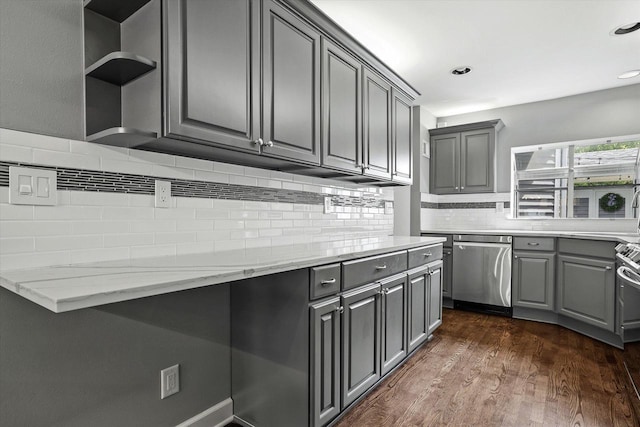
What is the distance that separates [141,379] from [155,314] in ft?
0.90

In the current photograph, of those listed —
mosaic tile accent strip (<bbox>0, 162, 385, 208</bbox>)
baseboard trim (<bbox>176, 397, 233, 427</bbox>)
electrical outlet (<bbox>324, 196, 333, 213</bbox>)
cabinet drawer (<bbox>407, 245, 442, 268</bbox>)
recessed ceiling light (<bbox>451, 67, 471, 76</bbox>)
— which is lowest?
baseboard trim (<bbox>176, 397, 233, 427</bbox>)

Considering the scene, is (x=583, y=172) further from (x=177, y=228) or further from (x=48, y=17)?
(x=48, y=17)

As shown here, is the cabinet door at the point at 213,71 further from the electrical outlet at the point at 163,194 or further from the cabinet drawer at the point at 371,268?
the cabinet drawer at the point at 371,268

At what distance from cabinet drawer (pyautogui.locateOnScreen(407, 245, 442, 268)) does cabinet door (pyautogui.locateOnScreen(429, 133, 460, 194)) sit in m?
1.70

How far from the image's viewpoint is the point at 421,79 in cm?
361

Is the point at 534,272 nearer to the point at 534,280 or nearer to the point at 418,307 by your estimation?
the point at 534,280

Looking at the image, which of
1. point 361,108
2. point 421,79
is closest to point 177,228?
point 361,108

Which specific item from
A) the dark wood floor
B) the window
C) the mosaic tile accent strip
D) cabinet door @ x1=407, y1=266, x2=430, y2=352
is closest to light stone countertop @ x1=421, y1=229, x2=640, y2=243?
the window

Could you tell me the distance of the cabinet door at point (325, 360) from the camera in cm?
156

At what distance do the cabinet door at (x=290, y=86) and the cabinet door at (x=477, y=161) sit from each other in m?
2.91

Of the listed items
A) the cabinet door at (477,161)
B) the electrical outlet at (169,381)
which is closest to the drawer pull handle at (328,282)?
the electrical outlet at (169,381)

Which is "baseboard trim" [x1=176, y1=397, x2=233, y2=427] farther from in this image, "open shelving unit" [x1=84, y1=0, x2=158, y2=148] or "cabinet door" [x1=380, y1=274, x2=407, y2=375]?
"open shelving unit" [x1=84, y1=0, x2=158, y2=148]

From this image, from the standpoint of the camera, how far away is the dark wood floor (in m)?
1.88

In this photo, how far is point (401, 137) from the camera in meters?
3.14
